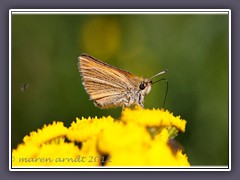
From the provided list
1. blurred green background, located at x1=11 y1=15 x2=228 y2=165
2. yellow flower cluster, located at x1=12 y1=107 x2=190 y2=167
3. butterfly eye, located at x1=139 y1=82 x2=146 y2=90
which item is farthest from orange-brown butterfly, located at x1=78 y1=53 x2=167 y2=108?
yellow flower cluster, located at x1=12 y1=107 x2=190 y2=167

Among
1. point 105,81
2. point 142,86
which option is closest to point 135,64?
point 105,81

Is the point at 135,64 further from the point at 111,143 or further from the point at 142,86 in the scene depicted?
the point at 111,143

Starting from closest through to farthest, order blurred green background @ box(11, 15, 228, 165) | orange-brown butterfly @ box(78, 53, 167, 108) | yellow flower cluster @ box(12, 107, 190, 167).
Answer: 1. yellow flower cluster @ box(12, 107, 190, 167)
2. orange-brown butterfly @ box(78, 53, 167, 108)
3. blurred green background @ box(11, 15, 228, 165)

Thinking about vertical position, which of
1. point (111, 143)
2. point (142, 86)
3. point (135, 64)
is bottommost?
point (111, 143)

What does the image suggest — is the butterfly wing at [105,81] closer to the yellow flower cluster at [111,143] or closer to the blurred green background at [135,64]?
the blurred green background at [135,64]

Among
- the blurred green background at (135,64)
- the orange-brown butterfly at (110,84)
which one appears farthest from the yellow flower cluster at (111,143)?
the blurred green background at (135,64)

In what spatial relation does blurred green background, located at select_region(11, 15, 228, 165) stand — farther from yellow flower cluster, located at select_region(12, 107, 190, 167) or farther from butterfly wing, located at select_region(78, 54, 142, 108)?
yellow flower cluster, located at select_region(12, 107, 190, 167)
